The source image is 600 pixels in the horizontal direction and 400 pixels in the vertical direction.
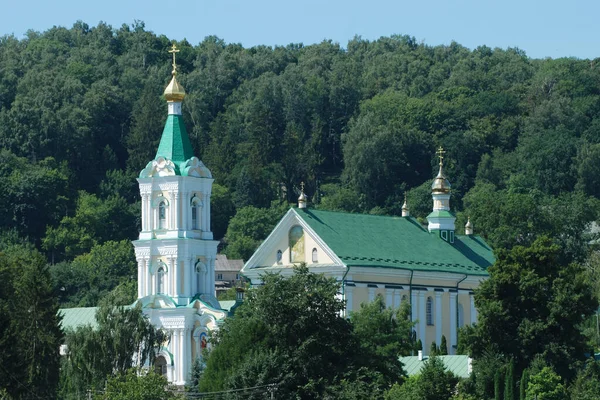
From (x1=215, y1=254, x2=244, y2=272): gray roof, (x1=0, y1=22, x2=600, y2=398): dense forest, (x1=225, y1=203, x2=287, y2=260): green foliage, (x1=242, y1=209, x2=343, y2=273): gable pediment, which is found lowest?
(x1=242, y1=209, x2=343, y2=273): gable pediment

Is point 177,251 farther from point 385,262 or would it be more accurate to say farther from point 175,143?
point 385,262

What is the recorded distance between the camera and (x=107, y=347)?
7144 cm

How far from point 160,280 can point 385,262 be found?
902cm

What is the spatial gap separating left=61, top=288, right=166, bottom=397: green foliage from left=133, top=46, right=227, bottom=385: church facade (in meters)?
7.35

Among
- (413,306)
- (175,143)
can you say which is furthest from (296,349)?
(175,143)

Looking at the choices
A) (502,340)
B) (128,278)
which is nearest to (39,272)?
(502,340)

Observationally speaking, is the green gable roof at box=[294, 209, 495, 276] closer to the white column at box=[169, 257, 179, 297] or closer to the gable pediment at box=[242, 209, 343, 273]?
the gable pediment at box=[242, 209, 343, 273]

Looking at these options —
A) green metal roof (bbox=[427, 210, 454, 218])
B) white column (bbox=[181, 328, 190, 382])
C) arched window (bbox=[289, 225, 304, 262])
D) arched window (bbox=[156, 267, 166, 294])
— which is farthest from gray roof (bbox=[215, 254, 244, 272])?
arched window (bbox=[289, 225, 304, 262])

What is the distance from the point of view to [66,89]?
5246 inches

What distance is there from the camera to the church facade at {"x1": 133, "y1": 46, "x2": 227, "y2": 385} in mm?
82375

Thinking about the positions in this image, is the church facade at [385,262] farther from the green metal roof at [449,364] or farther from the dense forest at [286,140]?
the dense forest at [286,140]

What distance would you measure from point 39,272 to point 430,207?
53643 mm

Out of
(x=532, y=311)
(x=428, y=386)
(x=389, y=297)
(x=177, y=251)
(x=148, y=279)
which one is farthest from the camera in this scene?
(x=148, y=279)

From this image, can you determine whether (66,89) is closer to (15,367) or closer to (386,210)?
(386,210)
